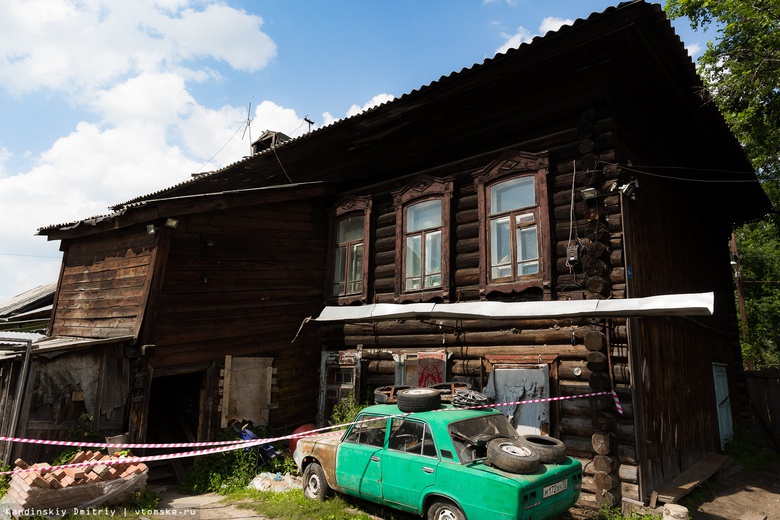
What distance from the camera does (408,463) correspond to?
5.87m

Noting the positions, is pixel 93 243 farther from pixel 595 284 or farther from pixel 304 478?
pixel 595 284

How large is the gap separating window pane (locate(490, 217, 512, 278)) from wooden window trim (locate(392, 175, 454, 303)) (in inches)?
38.3

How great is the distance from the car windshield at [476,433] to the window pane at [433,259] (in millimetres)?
4048

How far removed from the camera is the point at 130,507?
277 inches

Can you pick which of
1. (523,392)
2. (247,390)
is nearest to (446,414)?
(523,392)

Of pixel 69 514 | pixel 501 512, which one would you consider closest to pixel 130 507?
pixel 69 514

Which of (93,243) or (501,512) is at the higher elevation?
(93,243)

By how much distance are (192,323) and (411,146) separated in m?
6.10

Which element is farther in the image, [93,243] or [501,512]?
[93,243]

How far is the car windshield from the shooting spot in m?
5.58

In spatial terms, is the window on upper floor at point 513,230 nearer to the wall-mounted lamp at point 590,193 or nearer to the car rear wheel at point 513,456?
the wall-mounted lamp at point 590,193

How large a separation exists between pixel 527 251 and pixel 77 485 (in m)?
7.81

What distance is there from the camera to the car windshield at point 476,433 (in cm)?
558

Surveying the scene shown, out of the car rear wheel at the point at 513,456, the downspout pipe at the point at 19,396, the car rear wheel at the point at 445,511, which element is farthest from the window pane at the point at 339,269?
the car rear wheel at the point at 513,456
